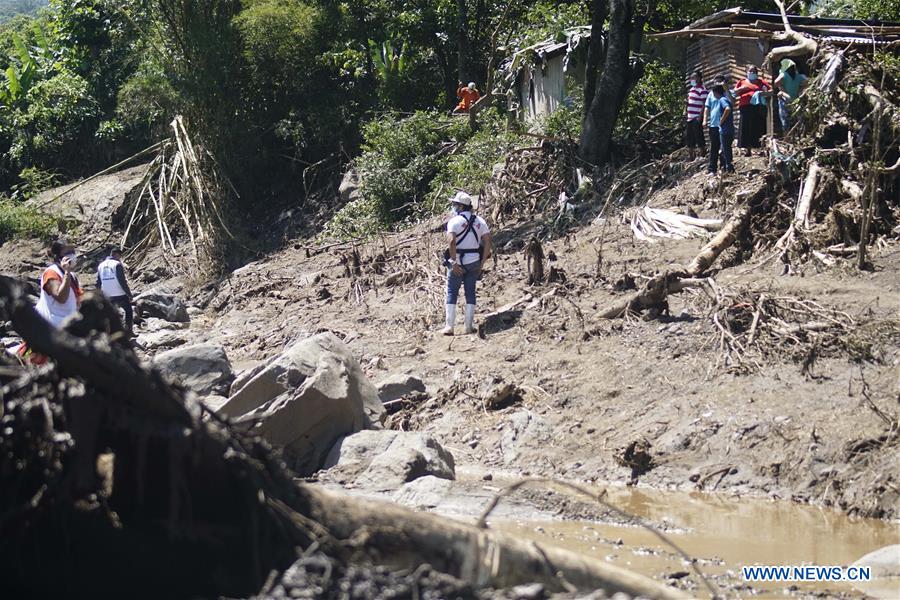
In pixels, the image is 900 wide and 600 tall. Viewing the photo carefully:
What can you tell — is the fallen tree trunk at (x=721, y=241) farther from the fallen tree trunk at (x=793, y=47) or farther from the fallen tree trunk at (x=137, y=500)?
the fallen tree trunk at (x=137, y=500)

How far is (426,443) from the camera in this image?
8867 millimetres

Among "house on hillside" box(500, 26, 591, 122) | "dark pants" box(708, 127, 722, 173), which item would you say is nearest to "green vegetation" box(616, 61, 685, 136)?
"house on hillside" box(500, 26, 591, 122)

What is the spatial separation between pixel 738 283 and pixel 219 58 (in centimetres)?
1465

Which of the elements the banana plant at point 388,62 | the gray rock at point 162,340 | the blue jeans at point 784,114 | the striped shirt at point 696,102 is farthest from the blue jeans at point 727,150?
the banana plant at point 388,62

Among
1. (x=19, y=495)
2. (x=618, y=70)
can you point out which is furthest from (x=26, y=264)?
(x=19, y=495)

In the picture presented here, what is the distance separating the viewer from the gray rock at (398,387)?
36.5 ft

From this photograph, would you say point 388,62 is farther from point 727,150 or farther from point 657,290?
point 657,290

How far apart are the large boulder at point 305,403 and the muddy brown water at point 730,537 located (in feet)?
7.10

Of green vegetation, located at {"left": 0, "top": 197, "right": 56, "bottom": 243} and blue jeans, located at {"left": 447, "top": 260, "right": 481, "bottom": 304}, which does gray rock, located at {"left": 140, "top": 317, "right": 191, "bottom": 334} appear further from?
green vegetation, located at {"left": 0, "top": 197, "right": 56, "bottom": 243}

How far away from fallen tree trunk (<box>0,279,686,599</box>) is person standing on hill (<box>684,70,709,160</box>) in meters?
12.9

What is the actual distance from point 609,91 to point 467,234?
5618 mm

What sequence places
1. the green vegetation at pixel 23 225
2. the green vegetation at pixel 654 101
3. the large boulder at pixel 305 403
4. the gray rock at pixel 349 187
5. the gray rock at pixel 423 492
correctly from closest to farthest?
the gray rock at pixel 423 492, the large boulder at pixel 305 403, the green vegetation at pixel 654 101, the gray rock at pixel 349 187, the green vegetation at pixel 23 225

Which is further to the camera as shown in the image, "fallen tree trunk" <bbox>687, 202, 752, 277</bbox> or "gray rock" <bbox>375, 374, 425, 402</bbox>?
"fallen tree trunk" <bbox>687, 202, 752, 277</bbox>

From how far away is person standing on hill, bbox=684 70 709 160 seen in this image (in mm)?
16312
